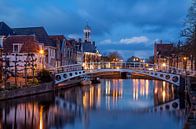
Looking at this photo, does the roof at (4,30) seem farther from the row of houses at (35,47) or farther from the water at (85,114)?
the water at (85,114)

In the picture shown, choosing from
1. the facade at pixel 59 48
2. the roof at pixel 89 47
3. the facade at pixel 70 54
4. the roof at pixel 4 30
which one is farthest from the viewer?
the roof at pixel 89 47

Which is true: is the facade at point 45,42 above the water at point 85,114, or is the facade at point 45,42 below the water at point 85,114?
above

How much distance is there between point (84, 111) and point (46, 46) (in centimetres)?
3409

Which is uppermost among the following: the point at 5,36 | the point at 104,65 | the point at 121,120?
the point at 5,36

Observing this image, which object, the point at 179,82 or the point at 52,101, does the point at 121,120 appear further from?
the point at 179,82

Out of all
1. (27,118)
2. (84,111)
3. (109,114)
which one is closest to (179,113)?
(109,114)

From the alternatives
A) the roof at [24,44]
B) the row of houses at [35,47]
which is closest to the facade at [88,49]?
the row of houses at [35,47]

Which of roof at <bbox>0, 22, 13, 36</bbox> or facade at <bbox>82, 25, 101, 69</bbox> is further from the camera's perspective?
facade at <bbox>82, 25, 101, 69</bbox>

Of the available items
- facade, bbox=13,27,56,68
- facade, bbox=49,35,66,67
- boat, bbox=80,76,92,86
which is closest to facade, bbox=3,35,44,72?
facade, bbox=13,27,56,68

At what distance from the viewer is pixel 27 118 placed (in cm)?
3145

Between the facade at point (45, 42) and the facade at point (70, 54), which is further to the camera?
the facade at point (70, 54)

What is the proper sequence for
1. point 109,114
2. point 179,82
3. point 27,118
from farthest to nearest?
point 179,82
point 109,114
point 27,118

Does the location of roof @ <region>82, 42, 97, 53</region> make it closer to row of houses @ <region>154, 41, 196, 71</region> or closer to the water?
row of houses @ <region>154, 41, 196, 71</region>

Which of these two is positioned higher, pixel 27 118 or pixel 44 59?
pixel 44 59
